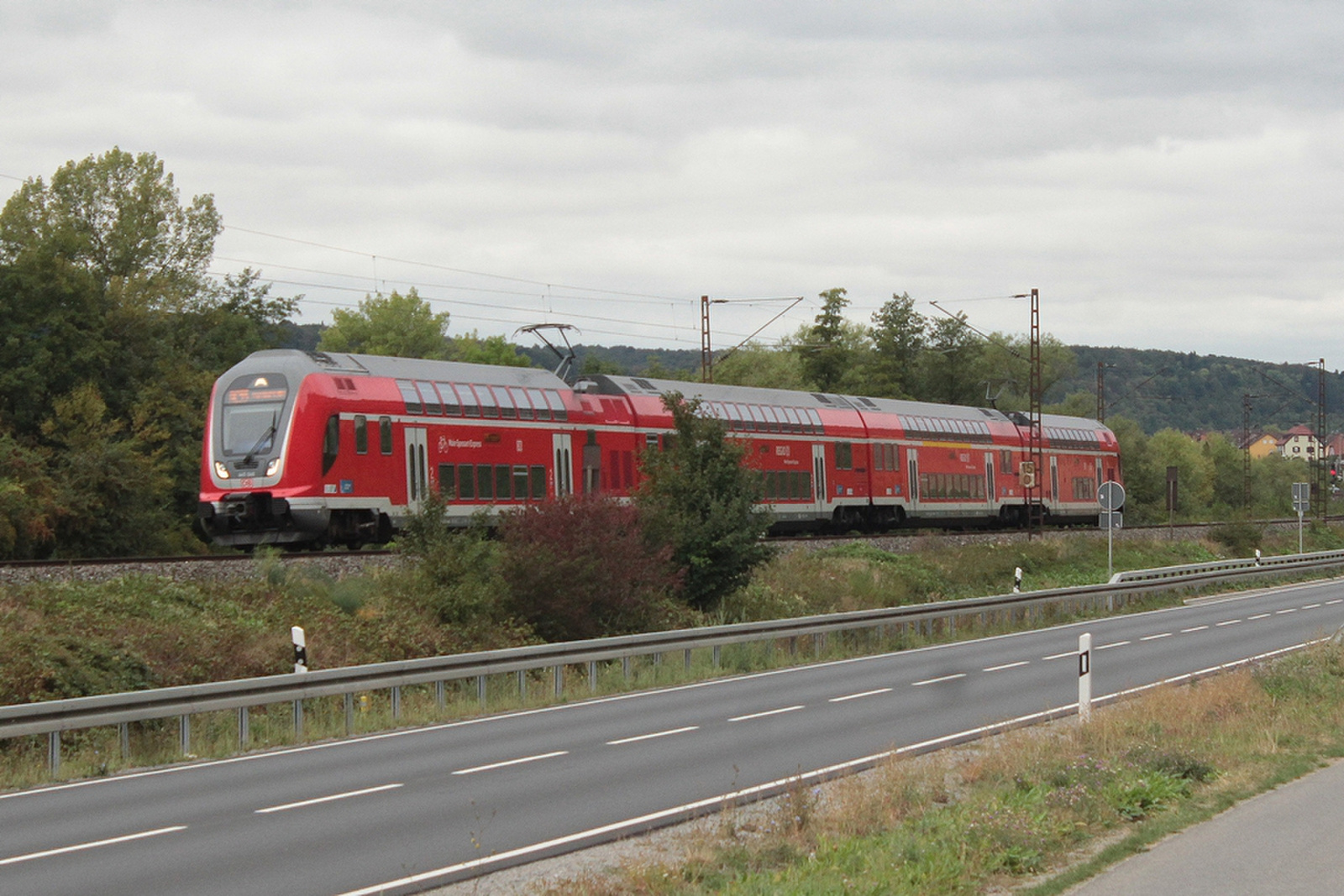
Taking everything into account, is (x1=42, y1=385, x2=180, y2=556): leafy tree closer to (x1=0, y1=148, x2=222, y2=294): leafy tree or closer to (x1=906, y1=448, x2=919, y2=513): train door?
(x1=0, y1=148, x2=222, y2=294): leafy tree

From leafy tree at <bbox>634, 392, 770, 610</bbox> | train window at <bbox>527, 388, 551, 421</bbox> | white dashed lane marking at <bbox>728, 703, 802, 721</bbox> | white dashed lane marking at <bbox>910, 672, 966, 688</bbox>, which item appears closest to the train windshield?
leafy tree at <bbox>634, 392, 770, 610</bbox>

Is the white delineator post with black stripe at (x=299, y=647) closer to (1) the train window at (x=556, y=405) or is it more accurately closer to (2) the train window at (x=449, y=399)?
(2) the train window at (x=449, y=399)

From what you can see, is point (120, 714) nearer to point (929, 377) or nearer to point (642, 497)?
point (642, 497)

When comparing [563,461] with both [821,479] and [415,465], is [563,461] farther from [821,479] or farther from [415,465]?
[821,479]

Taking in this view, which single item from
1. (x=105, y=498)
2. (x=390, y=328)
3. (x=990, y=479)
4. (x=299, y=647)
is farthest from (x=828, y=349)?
(x=299, y=647)

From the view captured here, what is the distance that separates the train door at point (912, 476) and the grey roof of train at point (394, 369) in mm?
17169

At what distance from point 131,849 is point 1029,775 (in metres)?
6.77

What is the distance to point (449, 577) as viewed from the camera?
1017 inches

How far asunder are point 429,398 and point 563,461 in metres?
4.97

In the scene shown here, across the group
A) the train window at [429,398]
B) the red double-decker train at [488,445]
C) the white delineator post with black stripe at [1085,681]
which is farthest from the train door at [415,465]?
the white delineator post with black stripe at [1085,681]

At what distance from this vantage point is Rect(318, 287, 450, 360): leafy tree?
320 feet

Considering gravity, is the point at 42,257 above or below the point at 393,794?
above

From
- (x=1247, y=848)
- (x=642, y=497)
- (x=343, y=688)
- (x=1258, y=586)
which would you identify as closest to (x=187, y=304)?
(x=642, y=497)

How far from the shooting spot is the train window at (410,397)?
32844 mm
